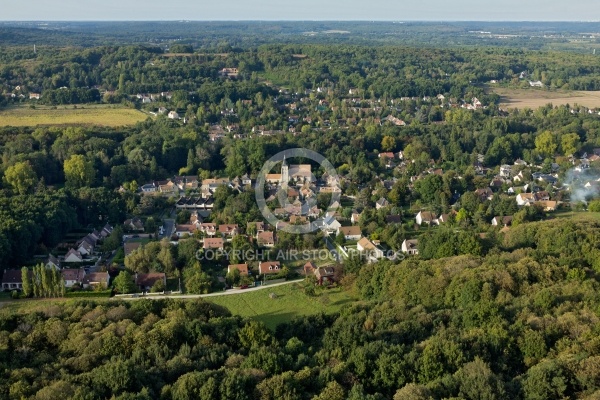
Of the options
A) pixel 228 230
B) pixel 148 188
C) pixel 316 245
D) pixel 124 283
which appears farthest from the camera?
pixel 148 188

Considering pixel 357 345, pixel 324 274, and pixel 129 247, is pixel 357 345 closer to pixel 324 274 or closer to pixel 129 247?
pixel 324 274

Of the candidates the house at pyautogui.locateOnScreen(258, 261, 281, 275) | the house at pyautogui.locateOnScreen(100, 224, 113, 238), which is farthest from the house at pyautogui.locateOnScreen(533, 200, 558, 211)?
the house at pyautogui.locateOnScreen(100, 224, 113, 238)

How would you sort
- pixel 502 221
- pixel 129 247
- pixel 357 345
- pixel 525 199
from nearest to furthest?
pixel 357 345, pixel 129 247, pixel 502 221, pixel 525 199

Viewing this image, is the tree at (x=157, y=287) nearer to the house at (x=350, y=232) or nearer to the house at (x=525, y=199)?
the house at (x=350, y=232)

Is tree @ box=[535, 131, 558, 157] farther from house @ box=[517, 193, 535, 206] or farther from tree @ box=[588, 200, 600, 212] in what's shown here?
tree @ box=[588, 200, 600, 212]

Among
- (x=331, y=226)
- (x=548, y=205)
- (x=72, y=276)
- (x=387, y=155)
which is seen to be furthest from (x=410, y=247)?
(x=387, y=155)

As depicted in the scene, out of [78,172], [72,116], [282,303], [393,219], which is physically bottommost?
[282,303]
